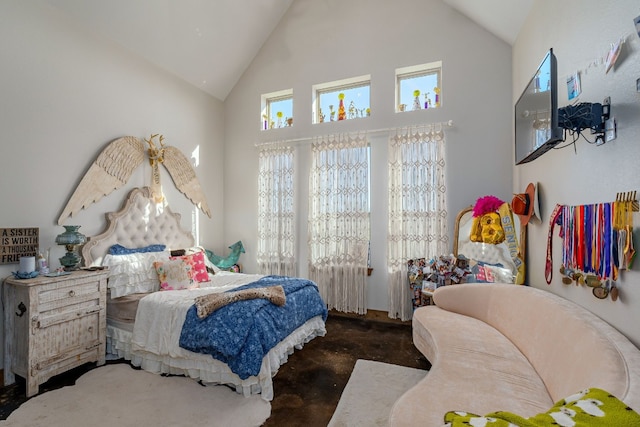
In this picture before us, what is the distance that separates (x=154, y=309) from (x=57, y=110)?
2061 mm

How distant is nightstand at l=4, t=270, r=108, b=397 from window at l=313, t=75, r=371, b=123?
10.9 feet

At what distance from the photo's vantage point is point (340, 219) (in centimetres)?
404

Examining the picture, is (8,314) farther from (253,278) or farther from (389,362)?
(389,362)

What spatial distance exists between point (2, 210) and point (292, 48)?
12.5 feet

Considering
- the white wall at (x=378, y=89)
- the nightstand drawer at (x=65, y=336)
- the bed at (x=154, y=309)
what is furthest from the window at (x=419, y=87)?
the nightstand drawer at (x=65, y=336)

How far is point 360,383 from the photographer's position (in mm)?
2375

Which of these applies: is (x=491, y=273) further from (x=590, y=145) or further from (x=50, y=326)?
(x=50, y=326)

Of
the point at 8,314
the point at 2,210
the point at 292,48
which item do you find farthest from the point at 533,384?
the point at 292,48

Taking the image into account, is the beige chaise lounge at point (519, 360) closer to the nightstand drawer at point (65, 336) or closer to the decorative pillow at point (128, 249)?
the nightstand drawer at point (65, 336)

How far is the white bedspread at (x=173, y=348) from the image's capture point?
2246 millimetres

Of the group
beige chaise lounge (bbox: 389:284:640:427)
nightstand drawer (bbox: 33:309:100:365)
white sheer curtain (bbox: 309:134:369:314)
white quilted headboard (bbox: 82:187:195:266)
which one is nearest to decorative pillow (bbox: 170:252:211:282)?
white quilted headboard (bbox: 82:187:195:266)

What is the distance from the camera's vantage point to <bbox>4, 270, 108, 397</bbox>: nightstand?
87.5 inches

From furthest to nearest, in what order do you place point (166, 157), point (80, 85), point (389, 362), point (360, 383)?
point (166, 157) → point (80, 85) → point (389, 362) → point (360, 383)

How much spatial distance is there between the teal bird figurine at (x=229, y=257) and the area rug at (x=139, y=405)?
2.02 metres
